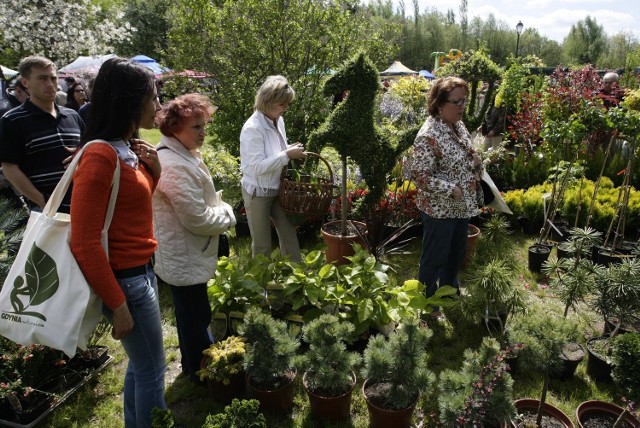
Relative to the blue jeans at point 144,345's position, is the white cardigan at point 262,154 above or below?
above

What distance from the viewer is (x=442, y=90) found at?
3.05 meters

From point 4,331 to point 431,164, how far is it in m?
2.61

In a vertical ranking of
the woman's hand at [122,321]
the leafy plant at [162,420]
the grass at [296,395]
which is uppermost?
the woman's hand at [122,321]

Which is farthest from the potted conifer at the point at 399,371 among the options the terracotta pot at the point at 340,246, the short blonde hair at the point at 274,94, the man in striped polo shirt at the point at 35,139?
the man in striped polo shirt at the point at 35,139

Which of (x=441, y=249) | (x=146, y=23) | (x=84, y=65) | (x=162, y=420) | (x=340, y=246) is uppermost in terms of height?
(x=146, y=23)

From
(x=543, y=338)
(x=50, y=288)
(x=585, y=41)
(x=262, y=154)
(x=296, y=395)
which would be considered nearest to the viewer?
(x=50, y=288)

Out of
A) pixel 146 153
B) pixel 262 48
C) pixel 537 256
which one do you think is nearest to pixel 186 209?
pixel 146 153

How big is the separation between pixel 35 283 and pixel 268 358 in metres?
1.25

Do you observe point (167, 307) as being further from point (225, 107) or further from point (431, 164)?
point (225, 107)

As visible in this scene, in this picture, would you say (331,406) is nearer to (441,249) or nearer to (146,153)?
(441,249)

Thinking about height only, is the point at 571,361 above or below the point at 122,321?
below

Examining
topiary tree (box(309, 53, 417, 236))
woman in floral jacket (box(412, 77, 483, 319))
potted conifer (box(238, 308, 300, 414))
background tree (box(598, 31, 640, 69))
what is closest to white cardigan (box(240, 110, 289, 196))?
topiary tree (box(309, 53, 417, 236))

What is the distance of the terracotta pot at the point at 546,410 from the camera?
2320mm

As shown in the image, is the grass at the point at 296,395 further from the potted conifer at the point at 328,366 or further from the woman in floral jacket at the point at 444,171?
the woman in floral jacket at the point at 444,171
